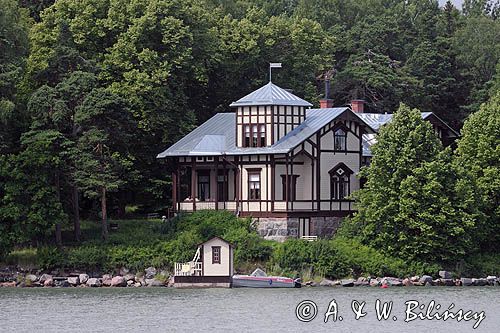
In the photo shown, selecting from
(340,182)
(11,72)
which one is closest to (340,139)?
(340,182)

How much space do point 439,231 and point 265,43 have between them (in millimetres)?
20976

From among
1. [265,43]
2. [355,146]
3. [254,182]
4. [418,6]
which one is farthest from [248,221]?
[418,6]

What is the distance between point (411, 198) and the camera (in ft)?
194

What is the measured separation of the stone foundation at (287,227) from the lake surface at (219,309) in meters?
7.20

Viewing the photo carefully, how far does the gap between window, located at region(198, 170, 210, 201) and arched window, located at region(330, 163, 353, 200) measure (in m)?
6.28

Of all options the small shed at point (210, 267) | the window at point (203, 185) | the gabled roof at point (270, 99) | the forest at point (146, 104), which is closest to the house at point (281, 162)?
the gabled roof at point (270, 99)

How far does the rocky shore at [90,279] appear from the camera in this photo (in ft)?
192

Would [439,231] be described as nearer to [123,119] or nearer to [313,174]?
[313,174]

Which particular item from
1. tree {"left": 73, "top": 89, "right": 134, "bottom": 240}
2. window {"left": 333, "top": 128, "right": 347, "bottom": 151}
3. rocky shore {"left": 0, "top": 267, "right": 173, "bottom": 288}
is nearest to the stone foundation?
window {"left": 333, "top": 128, "right": 347, "bottom": 151}

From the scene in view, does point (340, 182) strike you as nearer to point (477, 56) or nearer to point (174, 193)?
point (174, 193)

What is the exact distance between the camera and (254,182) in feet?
211

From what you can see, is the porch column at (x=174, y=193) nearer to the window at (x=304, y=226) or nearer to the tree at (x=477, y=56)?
the window at (x=304, y=226)

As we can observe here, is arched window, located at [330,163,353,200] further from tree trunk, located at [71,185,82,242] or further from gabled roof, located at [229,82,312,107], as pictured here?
tree trunk, located at [71,185,82,242]

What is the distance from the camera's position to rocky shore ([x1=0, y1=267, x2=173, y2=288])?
192 feet
